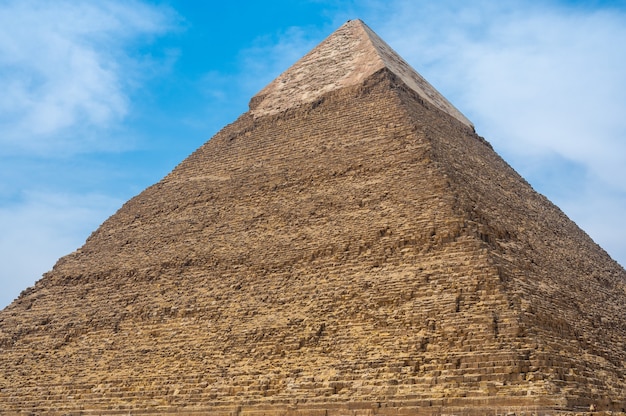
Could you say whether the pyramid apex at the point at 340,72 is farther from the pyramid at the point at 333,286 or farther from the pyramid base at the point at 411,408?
the pyramid base at the point at 411,408

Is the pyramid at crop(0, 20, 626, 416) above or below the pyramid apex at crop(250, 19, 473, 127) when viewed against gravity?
below

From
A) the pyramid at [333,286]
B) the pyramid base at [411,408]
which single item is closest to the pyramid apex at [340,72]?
the pyramid at [333,286]

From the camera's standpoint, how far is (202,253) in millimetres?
19906

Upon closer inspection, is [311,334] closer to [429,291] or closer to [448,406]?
[429,291]

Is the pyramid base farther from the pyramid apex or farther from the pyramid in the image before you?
the pyramid apex

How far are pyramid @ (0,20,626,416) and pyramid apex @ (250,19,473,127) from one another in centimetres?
11

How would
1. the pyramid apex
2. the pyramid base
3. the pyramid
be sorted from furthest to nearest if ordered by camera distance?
the pyramid apex
the pyramid
the pyramid base

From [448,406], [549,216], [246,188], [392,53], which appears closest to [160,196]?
[246,188]

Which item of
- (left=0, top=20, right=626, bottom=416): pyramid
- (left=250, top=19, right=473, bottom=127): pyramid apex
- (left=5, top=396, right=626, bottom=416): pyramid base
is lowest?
(left=5, top=396, right=626, bottom=416): pyramid base

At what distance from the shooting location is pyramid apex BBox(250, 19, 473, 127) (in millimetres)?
24359

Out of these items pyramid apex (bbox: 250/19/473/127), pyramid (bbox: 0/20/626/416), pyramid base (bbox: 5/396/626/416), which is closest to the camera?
pyramid base (bbox: 5/396/626/416)

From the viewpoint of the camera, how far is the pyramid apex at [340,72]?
24.4m

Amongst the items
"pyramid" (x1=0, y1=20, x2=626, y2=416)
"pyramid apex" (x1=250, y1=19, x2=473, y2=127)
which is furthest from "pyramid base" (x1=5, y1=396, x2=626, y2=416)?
"pyramid apex" (x1=250, y1=19, x2=473, y2=127)

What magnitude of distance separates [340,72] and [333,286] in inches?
392
